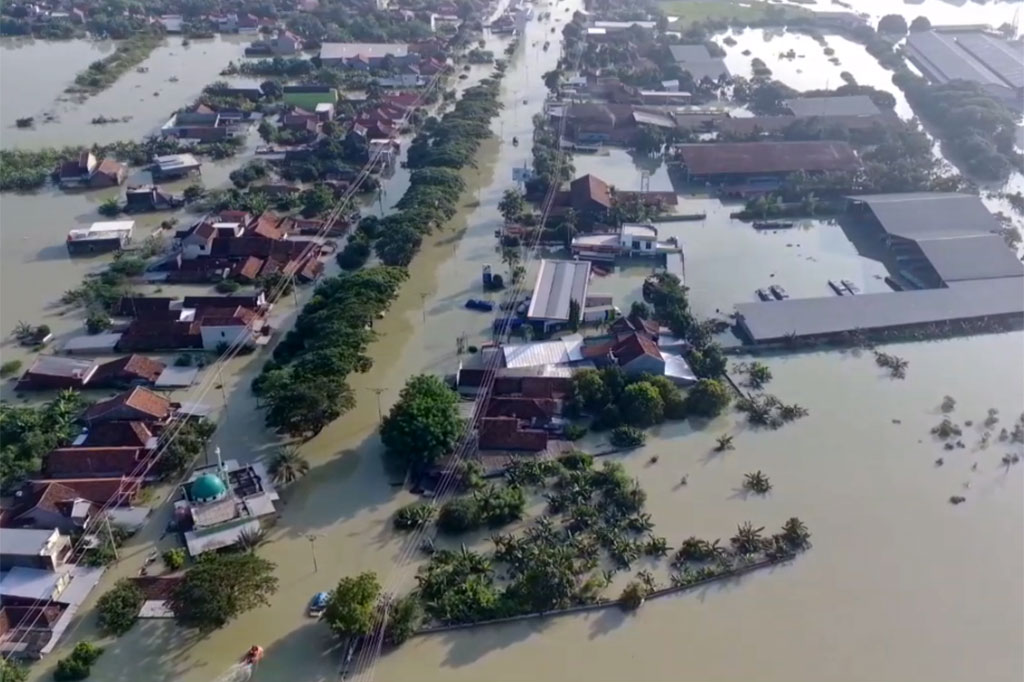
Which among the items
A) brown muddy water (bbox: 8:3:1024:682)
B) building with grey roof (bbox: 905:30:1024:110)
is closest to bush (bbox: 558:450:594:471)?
brown muddy water (bbox: 8:3:1024:682)

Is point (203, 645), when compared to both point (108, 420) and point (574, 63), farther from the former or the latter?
point (574, 63)

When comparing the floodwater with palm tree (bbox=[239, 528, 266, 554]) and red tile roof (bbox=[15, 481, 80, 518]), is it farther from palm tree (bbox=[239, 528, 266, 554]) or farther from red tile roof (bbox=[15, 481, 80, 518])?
red tile roof (bbox=[15, 481, 80, 518])

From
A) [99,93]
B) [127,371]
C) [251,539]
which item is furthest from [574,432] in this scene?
[99,93]

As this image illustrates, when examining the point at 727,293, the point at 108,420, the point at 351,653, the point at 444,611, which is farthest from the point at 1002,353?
the point at 108,420

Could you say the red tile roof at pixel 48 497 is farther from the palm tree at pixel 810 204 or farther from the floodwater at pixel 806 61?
the floodwater at pixel 806 61

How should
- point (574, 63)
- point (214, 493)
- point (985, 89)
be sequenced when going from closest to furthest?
point (214, 493) < point (985, 89) < point (574, 63)

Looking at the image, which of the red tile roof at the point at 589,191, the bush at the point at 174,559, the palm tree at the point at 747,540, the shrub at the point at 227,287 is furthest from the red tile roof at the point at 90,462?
the red tile roof at the point at 589,191
